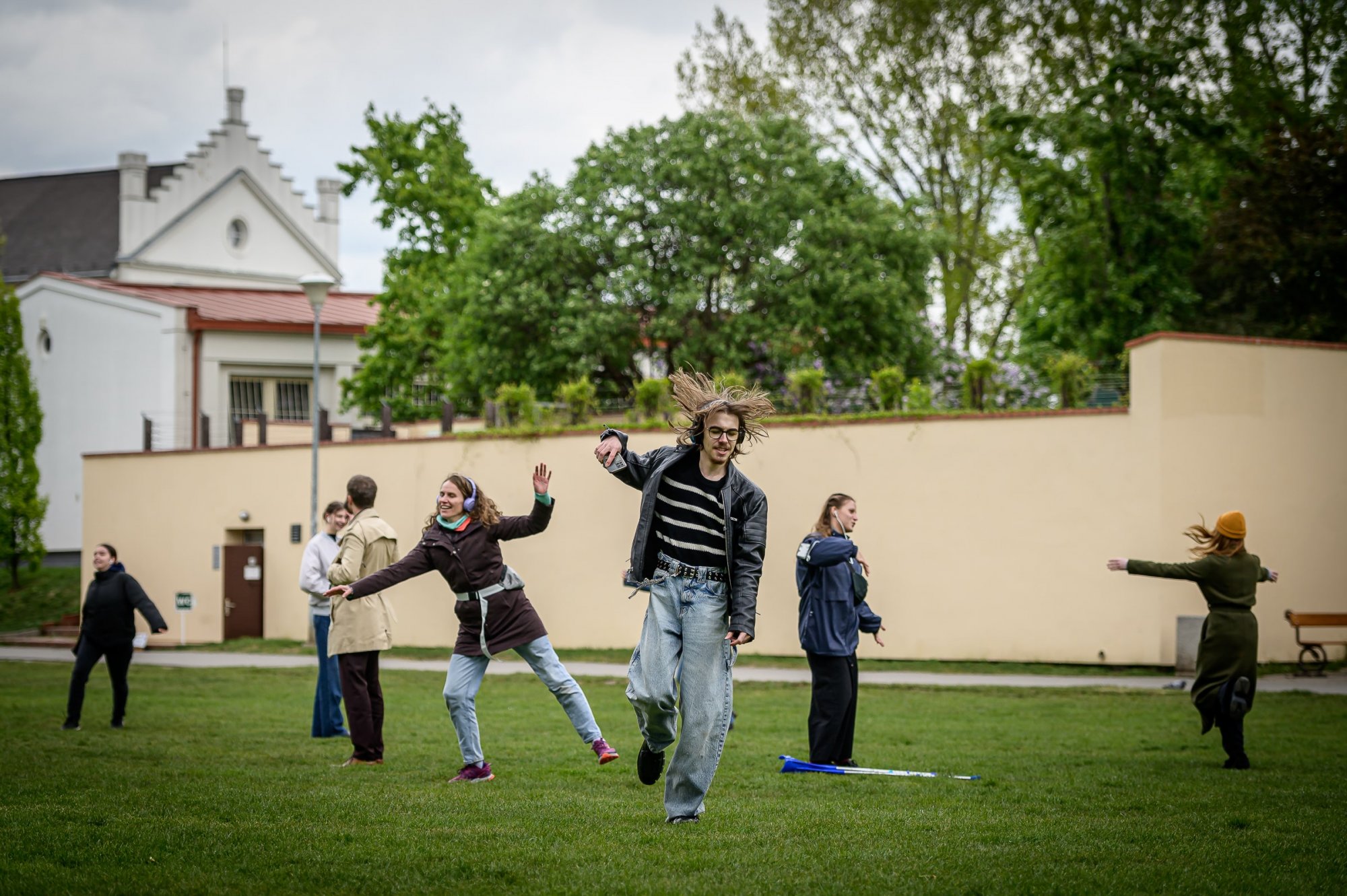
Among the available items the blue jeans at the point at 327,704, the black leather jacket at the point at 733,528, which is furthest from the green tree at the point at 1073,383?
the black leather jacket at the point at 733,528

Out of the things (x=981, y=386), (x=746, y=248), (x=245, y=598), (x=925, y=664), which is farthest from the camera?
(x=746, y=248)

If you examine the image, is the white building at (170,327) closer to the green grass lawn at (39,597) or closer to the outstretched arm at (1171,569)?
the green grass lawn at (39,597)

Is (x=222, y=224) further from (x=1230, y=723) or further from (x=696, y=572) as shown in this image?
(x=696, y=572)

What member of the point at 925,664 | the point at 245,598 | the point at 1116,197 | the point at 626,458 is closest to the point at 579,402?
the point at 925,664

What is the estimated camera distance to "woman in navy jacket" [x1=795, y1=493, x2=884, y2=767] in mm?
9680

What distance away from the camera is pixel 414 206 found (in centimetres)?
3941

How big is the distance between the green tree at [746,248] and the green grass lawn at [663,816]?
51.3ft

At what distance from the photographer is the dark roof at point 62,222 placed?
50.5 meters

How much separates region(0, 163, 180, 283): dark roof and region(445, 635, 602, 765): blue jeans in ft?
147

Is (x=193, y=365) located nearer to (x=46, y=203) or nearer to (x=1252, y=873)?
(x=46, y=203)

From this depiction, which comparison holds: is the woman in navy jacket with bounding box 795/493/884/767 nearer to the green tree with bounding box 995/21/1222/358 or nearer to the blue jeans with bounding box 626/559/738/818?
the blue jeans with bounding box 626/559/738/818

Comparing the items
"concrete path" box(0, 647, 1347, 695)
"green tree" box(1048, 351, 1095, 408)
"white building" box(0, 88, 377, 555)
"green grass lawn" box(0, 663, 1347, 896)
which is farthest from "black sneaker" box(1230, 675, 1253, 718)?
"white building" box(0, 88, 377, 555)

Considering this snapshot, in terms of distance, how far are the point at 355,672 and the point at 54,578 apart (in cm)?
2931

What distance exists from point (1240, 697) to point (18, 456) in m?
32.9
